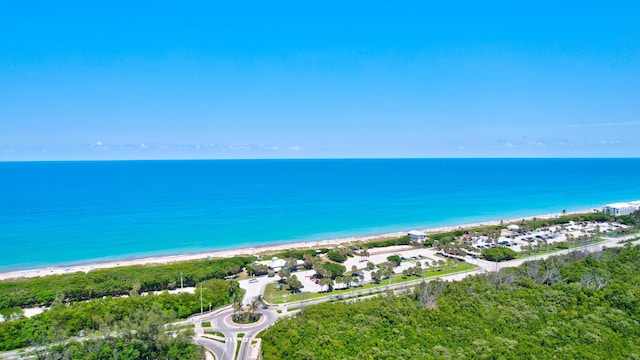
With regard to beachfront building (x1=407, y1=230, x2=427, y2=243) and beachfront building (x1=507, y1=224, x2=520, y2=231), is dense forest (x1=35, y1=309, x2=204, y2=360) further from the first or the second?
beachfront building (x1=507, y1=224, x2=520, y2=231)

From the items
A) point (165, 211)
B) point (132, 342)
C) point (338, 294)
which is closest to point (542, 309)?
point (338, 294)

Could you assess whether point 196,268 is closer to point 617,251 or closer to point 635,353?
point 635,353

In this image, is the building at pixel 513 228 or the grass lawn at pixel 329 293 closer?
the grass lawn at pixel 329 293

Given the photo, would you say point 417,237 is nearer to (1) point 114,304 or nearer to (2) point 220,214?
(1) point 114,304

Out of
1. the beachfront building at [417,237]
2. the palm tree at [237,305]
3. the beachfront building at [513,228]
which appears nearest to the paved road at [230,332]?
the palm tree at [237,305]

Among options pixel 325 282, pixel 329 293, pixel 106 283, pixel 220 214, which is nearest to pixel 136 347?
pixel 106 283

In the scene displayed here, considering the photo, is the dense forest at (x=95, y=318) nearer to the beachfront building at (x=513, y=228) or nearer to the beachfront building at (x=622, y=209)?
the beachfront building at (x=513, y=228)

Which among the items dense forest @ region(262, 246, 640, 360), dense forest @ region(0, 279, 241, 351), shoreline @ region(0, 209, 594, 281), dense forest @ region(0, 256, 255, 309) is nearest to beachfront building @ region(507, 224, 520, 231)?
shoreline @ region(0, 209, 594, 281)
